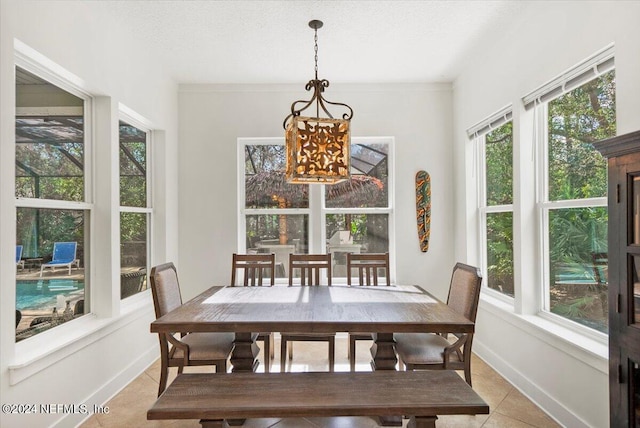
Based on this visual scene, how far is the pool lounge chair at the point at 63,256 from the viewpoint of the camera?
230cm

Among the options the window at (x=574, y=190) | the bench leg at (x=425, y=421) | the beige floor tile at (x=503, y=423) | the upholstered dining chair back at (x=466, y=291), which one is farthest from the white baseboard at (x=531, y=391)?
the bench leg at (x=425, y=421)

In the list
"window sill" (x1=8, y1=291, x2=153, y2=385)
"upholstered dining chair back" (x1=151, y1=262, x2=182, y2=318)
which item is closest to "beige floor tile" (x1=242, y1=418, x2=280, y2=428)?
"upholstered dining chair back" (x1=151, y1=262, x2=182, y2=318)

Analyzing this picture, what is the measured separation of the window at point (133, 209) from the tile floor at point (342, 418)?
0.81 metres

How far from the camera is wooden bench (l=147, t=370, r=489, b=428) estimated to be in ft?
5.07

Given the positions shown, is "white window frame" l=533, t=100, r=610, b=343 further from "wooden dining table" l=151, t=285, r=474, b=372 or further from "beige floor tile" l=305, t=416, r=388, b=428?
"beige floor tile" l=305, t=416, r=388, b=428

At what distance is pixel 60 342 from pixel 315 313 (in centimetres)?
152

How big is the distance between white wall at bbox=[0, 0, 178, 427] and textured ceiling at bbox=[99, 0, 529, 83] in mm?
293

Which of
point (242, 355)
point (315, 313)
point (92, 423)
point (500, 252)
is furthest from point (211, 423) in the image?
point (500, 252)

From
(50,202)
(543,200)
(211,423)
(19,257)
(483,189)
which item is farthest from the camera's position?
(483,189)

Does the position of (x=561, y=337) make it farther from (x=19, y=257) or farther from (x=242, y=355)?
(x=19, y=257)

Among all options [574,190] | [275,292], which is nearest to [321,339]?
[275,292]

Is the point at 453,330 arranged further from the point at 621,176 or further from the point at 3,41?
the point at 3,41

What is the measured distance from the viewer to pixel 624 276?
1444 millimetres

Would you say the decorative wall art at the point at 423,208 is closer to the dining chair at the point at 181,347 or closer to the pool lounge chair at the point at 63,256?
the dining chair at the point at 181,347
